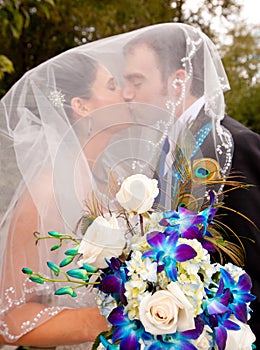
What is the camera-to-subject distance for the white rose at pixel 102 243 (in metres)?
1.42

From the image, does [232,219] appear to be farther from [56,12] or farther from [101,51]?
[56,12]

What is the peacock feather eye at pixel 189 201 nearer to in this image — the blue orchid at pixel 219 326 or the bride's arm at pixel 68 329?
the blue orchid at pixel 219 326

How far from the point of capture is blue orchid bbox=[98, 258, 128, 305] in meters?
1.36

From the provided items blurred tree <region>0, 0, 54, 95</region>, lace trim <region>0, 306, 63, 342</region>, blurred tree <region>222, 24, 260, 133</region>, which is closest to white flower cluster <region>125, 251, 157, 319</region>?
lace trim <region>0, 306, 63, 342</region>

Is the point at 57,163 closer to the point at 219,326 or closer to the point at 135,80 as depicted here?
the point at 135,80

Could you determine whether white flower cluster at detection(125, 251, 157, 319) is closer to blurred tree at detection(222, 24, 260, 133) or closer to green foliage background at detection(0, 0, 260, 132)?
green foliage background at detection(0, 0, 260, 132)

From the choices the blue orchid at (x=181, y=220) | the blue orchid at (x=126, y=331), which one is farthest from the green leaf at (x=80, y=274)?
the blue orchid at (x=181, y=220)

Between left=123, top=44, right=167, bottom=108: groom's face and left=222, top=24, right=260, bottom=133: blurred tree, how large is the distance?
7025mm

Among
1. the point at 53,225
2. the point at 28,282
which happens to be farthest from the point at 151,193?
the point at 28,282

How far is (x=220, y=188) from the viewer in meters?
1.79

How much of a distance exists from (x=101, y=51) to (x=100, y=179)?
2.19 ft

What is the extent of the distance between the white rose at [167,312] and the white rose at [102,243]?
0.16 metres

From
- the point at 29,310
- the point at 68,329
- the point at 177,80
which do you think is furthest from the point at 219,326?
the point at 177,80

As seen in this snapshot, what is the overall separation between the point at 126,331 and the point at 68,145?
2.31 ft
